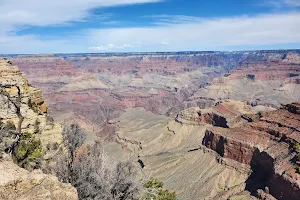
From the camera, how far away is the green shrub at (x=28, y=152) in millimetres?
Answer: 22516

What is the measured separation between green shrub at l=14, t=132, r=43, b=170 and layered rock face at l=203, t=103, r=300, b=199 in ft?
133

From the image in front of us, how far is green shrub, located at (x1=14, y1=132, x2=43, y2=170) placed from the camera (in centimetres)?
2252

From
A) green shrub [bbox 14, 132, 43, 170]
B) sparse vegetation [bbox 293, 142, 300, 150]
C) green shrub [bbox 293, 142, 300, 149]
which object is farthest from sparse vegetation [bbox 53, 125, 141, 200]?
green shrub [bbox 293, 142, 300, 149]

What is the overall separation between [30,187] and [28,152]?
1056cm

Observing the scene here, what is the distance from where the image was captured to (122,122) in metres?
140

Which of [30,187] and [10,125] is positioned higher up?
[30,187]

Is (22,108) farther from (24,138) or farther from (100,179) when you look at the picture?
(100,179)

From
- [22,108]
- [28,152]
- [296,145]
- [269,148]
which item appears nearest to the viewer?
[28,152]

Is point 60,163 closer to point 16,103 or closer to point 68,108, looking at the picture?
point 16,103

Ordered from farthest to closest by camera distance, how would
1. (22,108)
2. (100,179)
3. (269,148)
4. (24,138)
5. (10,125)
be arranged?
(269,148), (22,108), (24,138), (10,125), (100,179)

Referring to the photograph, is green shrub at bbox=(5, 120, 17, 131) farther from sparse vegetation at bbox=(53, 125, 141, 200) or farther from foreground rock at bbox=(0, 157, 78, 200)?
foreground rock at bbox=(0, 157, 78, 200)

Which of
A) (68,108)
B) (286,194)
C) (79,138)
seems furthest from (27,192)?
(68,108)

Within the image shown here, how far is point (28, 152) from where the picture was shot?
77.7ft

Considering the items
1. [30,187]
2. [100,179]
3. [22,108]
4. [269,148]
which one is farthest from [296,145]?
[30,187]
